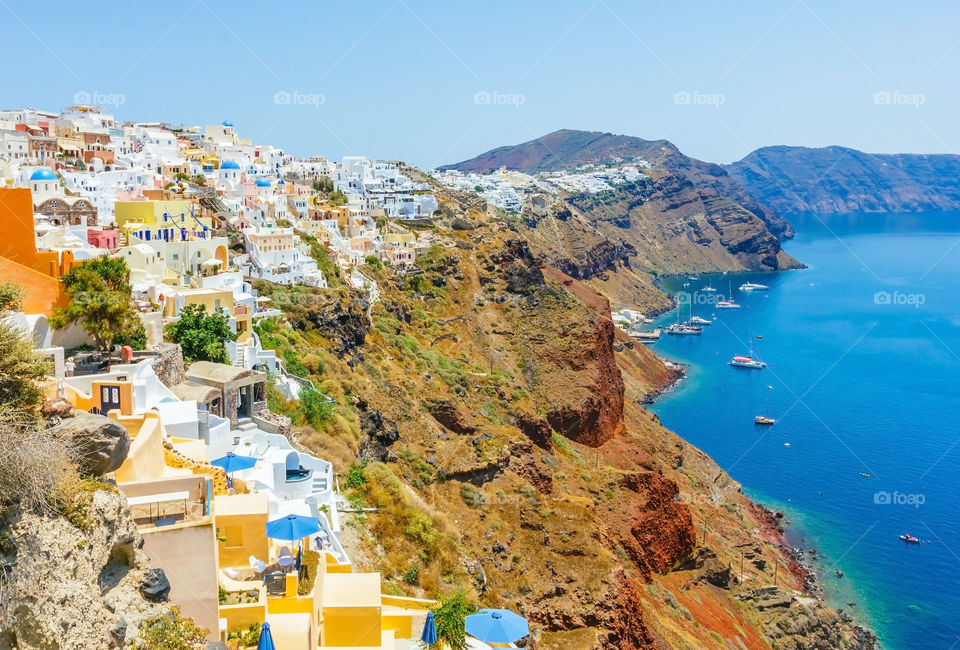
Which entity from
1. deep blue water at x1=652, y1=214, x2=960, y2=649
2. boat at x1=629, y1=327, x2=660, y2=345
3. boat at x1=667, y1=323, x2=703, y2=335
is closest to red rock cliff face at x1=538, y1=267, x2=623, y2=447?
deep blue water at x1=652, y1=214, x2=960, y2=649

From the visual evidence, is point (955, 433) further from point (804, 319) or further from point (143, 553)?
point (143, 553)

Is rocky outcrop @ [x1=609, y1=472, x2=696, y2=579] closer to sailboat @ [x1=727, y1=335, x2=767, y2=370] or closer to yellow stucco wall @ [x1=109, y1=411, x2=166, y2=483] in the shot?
yellow stucco wall @ [x1=109, y1=411, x2=166, y2=483]

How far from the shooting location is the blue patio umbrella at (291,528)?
15359 millimetres

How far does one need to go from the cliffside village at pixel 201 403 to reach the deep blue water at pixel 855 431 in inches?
1577

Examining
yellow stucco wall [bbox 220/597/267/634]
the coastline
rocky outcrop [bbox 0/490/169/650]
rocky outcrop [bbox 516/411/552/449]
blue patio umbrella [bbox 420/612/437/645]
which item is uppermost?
rocky outcrop [bbox 0/490/169/650]

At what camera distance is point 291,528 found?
1559cm

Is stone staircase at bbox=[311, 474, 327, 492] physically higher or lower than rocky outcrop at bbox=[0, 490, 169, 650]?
lower

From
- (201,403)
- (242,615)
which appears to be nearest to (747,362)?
(201,403)

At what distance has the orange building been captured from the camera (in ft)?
65.8

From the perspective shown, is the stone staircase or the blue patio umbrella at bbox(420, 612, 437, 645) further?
the stone staircase

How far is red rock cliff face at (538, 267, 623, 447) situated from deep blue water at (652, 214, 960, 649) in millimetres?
16033

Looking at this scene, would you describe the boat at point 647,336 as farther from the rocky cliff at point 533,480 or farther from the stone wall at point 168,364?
the stone wall at point 168,364

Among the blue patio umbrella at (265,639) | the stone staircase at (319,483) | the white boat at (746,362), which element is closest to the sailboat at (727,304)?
Result: the white boat at (746,362)

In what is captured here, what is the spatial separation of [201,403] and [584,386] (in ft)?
128
